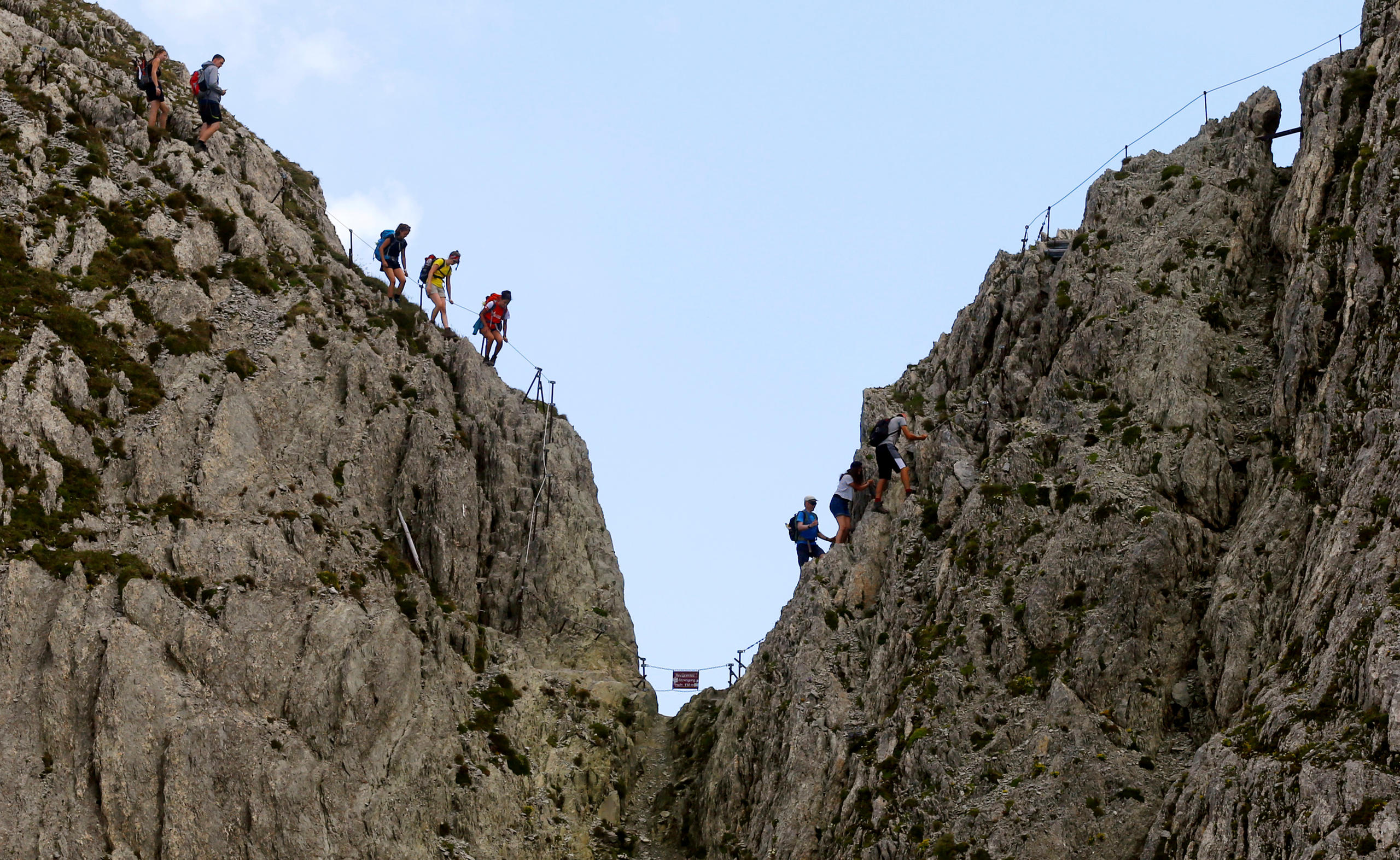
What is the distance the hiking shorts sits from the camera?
1758 inches

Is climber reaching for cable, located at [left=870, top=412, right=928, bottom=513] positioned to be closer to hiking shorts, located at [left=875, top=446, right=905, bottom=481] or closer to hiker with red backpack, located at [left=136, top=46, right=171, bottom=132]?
hiking shorts, located at [left=875, top=446, right=905, bottom=481]

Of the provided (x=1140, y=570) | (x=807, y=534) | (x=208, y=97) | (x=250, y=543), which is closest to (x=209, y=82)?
(x=208, y=97)

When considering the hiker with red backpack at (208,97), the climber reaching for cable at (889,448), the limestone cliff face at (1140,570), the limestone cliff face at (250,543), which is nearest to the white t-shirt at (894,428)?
the climber reaching for cable at (889,448)

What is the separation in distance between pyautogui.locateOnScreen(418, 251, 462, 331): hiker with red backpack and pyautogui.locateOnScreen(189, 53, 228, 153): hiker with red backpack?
996cm

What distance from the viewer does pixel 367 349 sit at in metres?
49.8

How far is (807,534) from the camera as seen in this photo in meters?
48.6

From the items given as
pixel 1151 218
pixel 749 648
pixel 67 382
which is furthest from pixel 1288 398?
pixel 67 382

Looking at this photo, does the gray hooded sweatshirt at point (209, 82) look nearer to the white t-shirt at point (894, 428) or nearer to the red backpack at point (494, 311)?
the red backpack at point (494, 311)

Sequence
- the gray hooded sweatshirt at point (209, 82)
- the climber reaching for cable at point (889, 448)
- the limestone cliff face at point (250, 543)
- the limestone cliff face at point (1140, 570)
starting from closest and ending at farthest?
the limestone cliff face at point (1140, 570) < the limestone cliff face at point (250, 543) < the climber reaching for cable at point (889, 448) < the gray hooded sweatshirt at point (209, 82)

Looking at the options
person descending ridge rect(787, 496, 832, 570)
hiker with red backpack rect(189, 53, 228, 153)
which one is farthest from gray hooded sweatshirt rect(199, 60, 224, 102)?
person descending ridge rect(787, 496, 832, 570)

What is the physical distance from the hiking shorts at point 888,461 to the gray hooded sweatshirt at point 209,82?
1165 inches

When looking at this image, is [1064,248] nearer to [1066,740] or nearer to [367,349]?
[1066,740]

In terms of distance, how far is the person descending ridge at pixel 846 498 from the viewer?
Result: 47.2m

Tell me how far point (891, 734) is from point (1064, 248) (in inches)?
762
